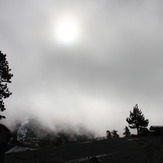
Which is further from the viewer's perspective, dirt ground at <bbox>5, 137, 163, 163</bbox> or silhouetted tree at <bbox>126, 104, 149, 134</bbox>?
silhouetted tree at <bbox>126, 104, 149, 134</bbox>

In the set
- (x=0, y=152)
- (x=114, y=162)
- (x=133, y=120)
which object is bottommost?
(x=114, y=162)

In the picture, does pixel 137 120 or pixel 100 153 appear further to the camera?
pixel 137 120

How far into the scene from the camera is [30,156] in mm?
29234

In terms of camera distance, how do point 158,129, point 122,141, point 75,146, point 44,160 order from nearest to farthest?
1. point 44,160
2. point 75,146
3. point 122,141
4. point 158,129

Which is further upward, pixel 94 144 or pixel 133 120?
pixel 133 120

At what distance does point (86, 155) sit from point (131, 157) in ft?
17.7

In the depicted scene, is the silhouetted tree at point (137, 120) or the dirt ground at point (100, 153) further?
the silhouetted tree at point (137, 120)

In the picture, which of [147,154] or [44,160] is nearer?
[44,160]

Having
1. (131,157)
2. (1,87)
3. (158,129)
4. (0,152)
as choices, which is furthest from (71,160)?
(158,129)

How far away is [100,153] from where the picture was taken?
3136 cm

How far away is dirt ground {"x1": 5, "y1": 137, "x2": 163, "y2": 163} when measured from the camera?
27672 mm

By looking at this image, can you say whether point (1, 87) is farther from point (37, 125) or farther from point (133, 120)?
point (37, 125)

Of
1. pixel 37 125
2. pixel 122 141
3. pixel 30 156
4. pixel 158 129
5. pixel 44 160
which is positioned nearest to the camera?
pixel 44 160

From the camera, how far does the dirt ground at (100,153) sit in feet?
90.8
